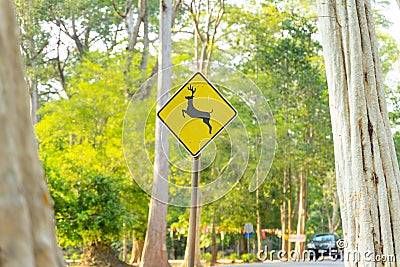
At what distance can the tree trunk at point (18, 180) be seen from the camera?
1.85 ft

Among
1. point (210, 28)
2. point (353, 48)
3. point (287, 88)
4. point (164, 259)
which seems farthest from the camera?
point (287, 88)

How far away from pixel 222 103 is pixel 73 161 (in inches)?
463

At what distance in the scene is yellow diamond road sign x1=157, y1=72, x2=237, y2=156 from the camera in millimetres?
6015

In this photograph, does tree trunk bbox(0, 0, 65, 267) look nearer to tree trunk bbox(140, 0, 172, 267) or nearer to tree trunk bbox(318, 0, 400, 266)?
tree trunk bbox(318, 0, 400, 266)

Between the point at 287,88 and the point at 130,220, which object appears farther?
the point at 287,88

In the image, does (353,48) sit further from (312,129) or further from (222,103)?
(312,129)

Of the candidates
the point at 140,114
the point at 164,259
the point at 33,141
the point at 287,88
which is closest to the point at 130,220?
the point at 164,259

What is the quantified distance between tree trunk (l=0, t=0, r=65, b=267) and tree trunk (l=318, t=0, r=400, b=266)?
11.8 ft

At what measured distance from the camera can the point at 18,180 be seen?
593 millimetres

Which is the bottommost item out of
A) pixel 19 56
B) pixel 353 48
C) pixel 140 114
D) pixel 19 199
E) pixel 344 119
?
pixel 19 199

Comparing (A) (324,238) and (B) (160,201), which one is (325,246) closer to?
(A) (324,238)

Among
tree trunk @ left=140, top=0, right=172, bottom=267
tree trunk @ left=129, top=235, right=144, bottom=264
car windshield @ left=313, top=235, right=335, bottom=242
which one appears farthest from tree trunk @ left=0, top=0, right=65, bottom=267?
car windshield @ left=313, top=235, right=335, bottom=242

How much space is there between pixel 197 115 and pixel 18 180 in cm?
555

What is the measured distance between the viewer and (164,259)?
16156 millimetres
